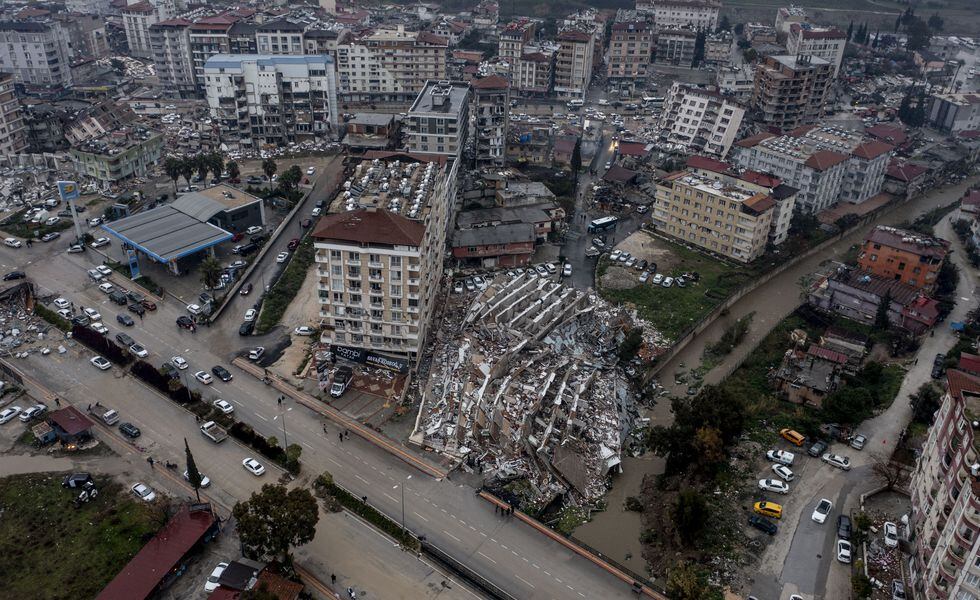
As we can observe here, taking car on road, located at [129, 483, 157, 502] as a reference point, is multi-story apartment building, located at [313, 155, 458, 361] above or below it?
above

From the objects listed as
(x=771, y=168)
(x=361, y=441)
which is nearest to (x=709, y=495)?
(x=361, y=441)

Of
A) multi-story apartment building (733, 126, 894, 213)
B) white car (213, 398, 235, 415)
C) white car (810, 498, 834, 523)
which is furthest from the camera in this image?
multi-story apartment building (733, 126, 894, 213)

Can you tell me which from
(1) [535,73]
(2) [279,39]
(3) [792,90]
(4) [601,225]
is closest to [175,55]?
(2) [279,39]

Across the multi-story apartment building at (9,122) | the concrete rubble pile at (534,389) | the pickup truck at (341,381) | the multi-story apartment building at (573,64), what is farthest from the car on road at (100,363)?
the multi-story apartment building at (573,64)

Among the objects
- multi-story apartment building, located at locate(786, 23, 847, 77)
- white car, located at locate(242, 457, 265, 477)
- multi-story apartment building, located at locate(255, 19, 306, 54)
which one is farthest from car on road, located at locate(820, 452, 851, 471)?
multi-story apartment building, located at locate(255, 19, 306, 54)

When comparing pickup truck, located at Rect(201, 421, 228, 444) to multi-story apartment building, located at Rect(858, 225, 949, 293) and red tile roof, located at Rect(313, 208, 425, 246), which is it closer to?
red tile roof, located at Rect(313, 208, 425, 246)

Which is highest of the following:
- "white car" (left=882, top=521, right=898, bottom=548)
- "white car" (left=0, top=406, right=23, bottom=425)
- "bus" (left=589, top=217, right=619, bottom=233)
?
"bus" (left=589, top=217, right=619, bottom=233)

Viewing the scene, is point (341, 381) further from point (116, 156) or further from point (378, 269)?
point (116, 156)

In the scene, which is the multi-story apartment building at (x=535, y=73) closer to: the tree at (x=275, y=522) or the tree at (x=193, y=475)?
the tree at (x=193, y=475)
